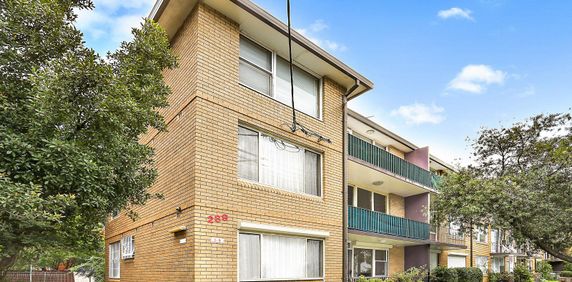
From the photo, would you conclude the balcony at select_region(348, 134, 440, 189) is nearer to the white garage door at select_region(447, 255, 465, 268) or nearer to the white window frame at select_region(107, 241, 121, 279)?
the white garage door at select_region(447, 255, 465, 268)

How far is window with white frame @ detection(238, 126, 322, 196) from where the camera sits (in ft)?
33.4

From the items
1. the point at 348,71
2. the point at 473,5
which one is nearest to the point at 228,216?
the point at 348,71

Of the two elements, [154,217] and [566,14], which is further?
[566,14]

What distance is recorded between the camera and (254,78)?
10.8 metres

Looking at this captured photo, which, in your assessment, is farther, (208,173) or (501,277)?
(501,277)

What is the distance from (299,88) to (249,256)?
5.15 metres

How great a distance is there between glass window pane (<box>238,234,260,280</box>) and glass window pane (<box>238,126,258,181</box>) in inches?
58.2

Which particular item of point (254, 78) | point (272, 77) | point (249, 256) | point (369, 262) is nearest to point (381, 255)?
point (369, 262)

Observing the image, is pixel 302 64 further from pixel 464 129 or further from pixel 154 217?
pixel 464 129

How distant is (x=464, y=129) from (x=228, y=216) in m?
16.8

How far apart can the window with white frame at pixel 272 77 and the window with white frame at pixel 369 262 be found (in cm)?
848

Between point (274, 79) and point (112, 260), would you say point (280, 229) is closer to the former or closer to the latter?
point (274, 79)

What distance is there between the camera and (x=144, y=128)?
25.3ft

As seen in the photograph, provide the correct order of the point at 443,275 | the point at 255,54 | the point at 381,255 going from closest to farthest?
the point at 255,54, the point at 381,255, the point at 443,275
